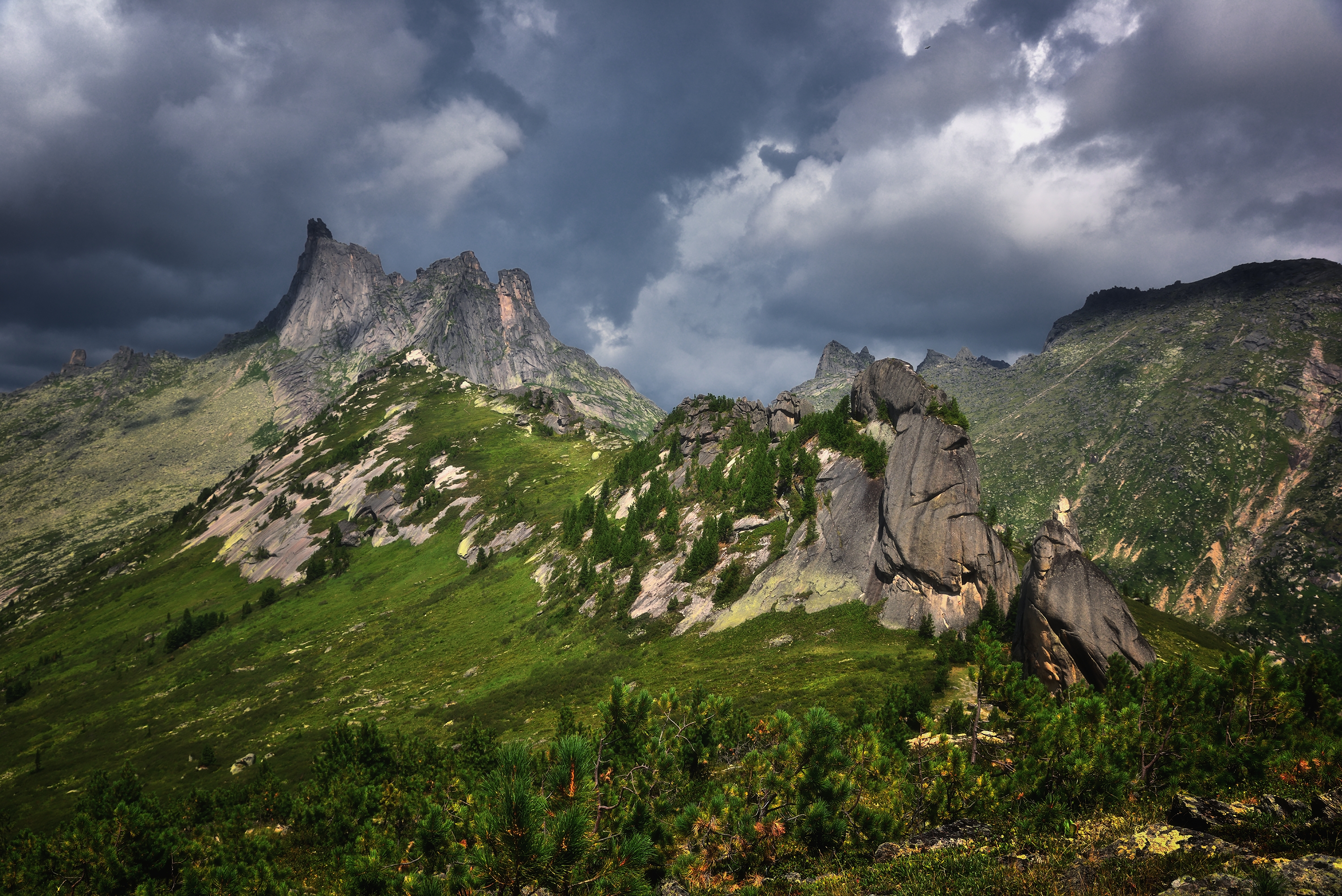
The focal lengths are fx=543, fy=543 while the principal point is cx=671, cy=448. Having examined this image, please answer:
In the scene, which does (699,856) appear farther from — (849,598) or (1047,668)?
(849,598)

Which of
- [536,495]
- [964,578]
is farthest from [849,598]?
[536,495]

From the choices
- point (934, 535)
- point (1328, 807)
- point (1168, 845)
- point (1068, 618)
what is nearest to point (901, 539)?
point (934, 535)

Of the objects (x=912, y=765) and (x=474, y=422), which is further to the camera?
(x=474, y=422)

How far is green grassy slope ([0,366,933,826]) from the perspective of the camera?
55.4m

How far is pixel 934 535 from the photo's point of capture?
5678 centimetres

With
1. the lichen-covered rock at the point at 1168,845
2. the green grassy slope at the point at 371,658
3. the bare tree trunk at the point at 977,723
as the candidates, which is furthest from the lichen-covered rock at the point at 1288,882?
the green grassy slope at the point at 371,658

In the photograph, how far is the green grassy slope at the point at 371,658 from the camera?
5541cm

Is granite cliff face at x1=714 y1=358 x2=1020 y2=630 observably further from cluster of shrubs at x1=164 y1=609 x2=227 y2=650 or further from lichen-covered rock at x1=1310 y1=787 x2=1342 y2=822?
cluster of shrubs at x1=164 y1=609 x2=227 y2=650

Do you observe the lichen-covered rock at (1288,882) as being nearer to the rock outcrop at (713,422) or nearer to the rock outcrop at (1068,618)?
the rock outcrop at (1068,618)

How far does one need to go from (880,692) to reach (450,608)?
79205 mm

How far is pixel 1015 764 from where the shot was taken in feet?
55.7

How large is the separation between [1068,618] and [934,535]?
62.8ft

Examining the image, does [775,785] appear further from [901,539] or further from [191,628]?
[191,628]

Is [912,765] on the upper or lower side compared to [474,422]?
lower
